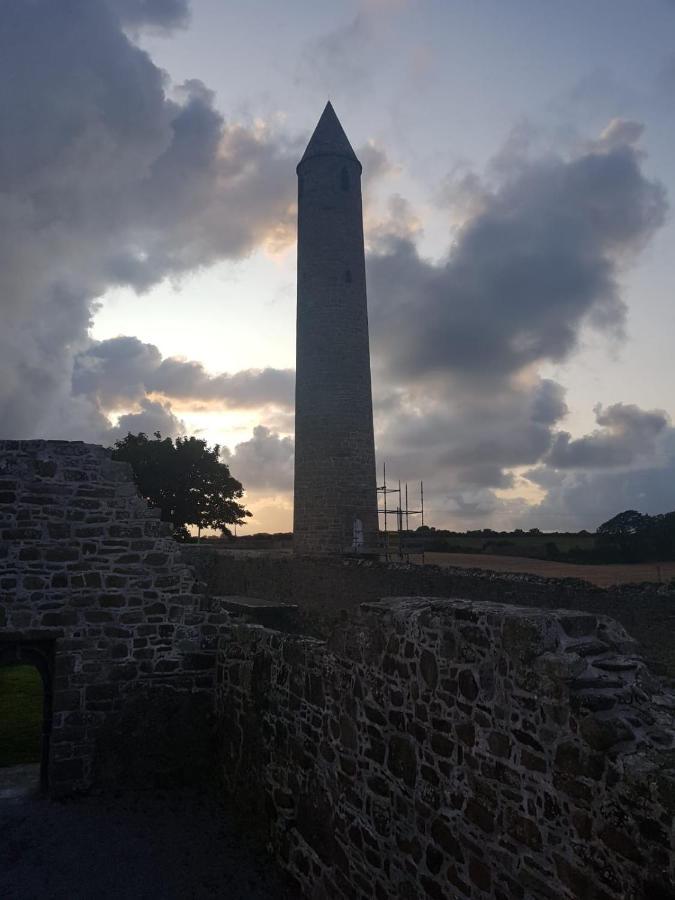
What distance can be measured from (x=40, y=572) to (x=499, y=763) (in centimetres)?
647

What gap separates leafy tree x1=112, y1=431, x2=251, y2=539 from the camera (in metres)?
38.1

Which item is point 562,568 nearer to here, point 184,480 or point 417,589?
point 417,589

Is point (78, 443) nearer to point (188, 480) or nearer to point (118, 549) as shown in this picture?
point (118, 549)

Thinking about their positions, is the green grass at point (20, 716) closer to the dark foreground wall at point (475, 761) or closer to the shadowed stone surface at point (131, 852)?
the shadowed stone surface at point (131, 852)

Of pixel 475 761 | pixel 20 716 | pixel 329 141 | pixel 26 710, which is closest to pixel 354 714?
pixel 475 761

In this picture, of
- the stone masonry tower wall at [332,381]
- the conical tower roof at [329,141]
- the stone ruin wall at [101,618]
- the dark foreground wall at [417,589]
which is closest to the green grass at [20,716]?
the stone ruin wall at [101,618]

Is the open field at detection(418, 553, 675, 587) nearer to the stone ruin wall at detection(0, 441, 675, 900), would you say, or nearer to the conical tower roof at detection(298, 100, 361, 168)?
the stone ruin wall at detection(0, 441, 675, 900)

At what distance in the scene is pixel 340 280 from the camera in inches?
878

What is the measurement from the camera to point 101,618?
27.6ft

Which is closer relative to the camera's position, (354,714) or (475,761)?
(475,761)

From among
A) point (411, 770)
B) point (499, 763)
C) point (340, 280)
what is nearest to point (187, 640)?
point (411, 770)

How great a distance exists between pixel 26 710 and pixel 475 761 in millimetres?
11114

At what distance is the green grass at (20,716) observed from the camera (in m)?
9.87

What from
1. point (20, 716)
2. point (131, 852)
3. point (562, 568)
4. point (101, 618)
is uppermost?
point (562, 568)
